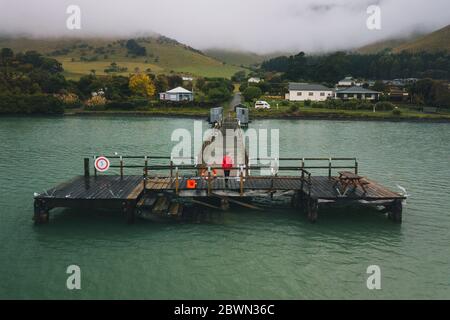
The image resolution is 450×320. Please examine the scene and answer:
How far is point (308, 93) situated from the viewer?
120 m

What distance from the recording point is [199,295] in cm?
1471

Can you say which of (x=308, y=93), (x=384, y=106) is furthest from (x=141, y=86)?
(x=384, y=106)

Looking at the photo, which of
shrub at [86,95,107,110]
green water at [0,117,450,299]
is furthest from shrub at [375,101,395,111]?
green water at [0,117,450,299]

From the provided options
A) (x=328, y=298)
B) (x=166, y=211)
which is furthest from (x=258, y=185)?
(x=328, y=298)

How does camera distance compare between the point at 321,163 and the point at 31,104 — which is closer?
the point at 321,163

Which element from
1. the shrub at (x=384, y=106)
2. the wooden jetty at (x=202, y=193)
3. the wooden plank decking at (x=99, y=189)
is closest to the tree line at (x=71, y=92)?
the shrub at (x=384, y=106)

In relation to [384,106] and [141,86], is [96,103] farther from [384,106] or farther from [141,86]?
[384,106]

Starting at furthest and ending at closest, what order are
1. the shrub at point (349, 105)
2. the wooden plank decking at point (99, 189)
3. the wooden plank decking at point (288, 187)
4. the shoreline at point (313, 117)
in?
the shrub at point (349, 105), the shoreline at point (313, 117), the wooden plank decking at point (288, 187), the wooden plank decking at point (99, 189)

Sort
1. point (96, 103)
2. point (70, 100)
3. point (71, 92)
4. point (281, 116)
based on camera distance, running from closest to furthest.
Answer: point (281, 116) < point (70, 100) < point (96, 103) < point (71, 92)

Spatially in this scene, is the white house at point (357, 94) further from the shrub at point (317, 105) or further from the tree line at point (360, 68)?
the tree line at point (360, 68)

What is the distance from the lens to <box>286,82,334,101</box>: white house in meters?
119

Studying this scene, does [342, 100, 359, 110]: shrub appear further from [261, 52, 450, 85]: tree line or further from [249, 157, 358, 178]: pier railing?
[249, 157, 358, 178]: pier railing

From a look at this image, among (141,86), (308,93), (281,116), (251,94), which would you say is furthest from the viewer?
(141,86)

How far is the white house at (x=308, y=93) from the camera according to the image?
118938mm
